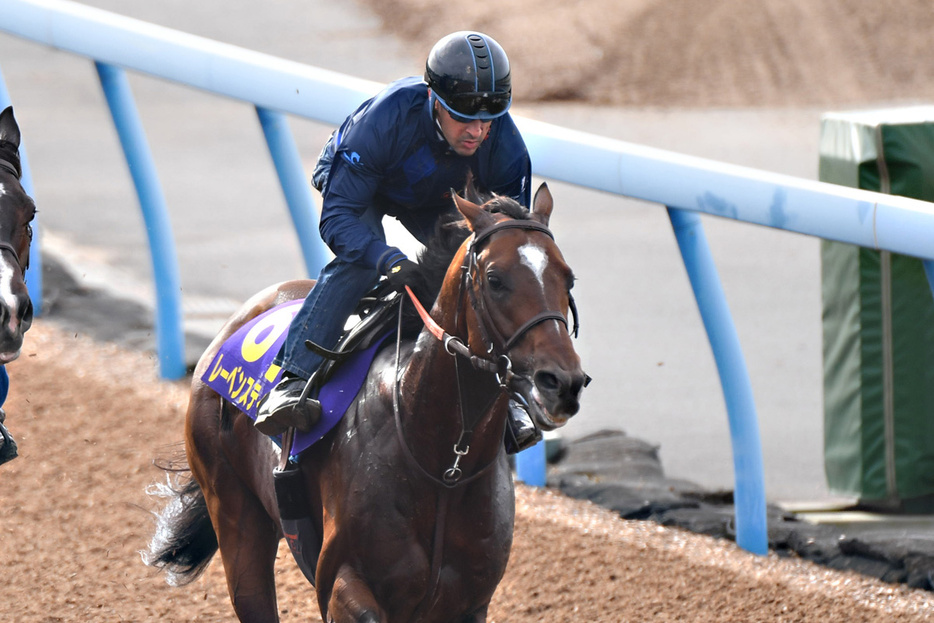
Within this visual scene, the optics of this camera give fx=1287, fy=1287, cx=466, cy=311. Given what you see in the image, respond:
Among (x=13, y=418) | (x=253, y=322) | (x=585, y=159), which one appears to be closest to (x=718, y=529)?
(x=585, y=159)

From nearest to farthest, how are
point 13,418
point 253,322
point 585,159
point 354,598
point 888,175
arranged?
point 354,598, point 253,322, point 585,159, point 888,175, point 13,418

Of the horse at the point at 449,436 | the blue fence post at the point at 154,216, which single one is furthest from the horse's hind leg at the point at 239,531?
the blue fence post at the point at 154,216

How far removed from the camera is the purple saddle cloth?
13.1 ft

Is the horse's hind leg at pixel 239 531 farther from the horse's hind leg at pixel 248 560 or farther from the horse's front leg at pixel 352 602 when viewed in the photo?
the horse's front leg at pixel 352 602

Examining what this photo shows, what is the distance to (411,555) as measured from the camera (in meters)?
3.71

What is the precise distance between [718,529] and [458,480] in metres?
2.71

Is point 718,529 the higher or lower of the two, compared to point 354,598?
lower

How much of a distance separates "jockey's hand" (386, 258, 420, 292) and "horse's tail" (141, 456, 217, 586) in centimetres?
164

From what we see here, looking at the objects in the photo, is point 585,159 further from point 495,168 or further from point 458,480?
point 458,480

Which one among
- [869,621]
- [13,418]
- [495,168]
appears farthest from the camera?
[13,418]

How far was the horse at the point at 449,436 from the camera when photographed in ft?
10.8

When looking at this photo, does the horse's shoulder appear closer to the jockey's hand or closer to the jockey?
the jockey

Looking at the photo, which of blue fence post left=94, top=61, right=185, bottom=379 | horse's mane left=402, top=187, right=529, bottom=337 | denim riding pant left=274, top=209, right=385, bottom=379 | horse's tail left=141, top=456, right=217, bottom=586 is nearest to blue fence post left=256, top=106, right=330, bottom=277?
blue fence post left=94, top=61, right=185, bottom=379

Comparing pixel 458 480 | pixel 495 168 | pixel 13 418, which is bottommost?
pixel 13 418
